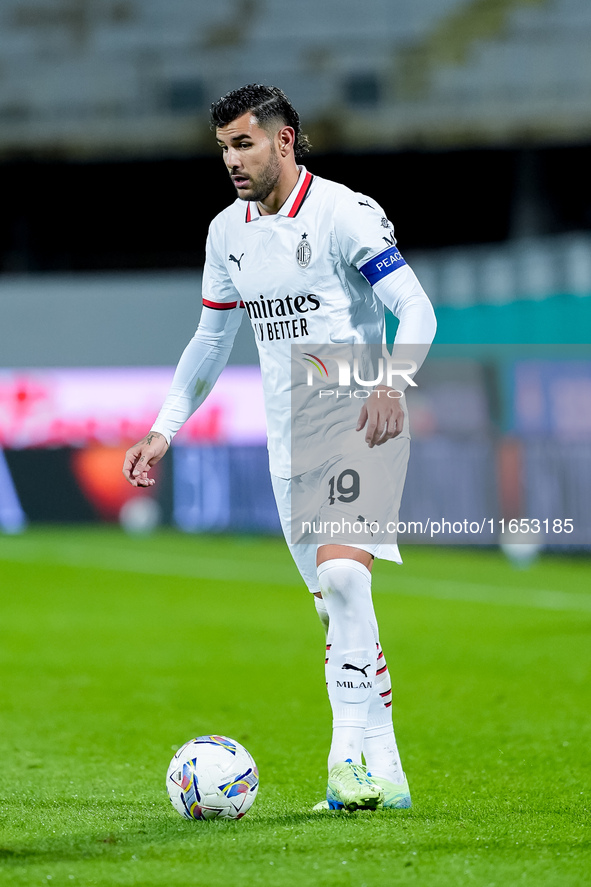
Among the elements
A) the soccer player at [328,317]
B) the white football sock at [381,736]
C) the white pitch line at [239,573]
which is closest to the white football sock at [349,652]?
the soccer player at [328,317]

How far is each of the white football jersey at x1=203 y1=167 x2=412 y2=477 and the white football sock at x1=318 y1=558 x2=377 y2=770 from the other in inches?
16.1

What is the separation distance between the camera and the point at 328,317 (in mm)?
3918

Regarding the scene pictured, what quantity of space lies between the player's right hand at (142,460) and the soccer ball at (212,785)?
2.81ft

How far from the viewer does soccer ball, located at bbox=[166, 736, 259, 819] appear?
12.3 feet

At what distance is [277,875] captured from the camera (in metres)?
3.09

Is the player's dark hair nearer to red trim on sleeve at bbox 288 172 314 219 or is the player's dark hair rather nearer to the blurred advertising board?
red trim on sleeve at bbox 288 172 314 219

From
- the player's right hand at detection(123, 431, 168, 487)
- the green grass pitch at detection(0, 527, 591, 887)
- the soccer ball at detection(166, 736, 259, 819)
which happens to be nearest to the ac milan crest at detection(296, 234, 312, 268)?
the player's right hand at detection(123, 431, 168, 487)

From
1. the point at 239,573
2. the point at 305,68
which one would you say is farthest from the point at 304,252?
the point at 305,68

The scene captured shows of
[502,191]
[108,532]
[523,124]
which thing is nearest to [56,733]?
[108,532]

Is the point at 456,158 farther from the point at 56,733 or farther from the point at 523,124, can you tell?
the point at 56,733

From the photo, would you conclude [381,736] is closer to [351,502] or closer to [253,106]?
[351,502]

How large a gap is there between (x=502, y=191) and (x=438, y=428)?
37.4ft

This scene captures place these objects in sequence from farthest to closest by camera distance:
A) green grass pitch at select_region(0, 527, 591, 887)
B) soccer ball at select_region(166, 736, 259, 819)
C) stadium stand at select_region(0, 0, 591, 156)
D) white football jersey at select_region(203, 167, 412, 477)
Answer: stadium stand at select_region(0, 0, 591, 156) < white football jersey at select_region(203, 167, 412, 477) < soccer ball at select_region(166, 736, 259, 819) < green grass pitch at select_region(0, 527, 591, 887)

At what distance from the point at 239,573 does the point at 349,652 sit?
9.60 m
